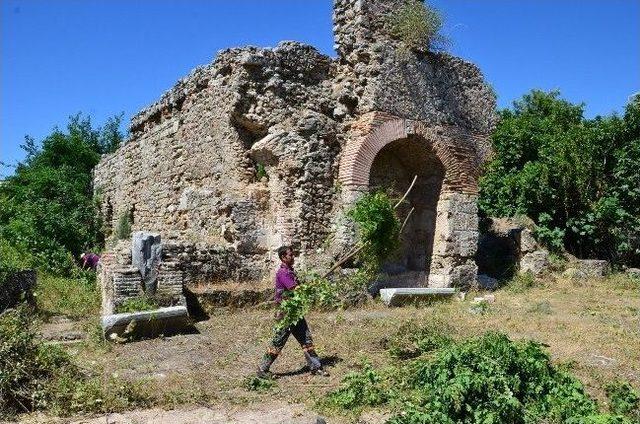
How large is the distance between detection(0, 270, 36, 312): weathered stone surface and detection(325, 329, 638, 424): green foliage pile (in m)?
5.89

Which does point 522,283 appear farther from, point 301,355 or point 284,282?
point 284,282

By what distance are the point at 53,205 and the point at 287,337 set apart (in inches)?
537

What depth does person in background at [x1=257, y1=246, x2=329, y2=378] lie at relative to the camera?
20.4 ft

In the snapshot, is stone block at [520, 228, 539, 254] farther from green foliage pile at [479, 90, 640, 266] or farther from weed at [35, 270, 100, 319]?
weed at [35, 270, 100, 319]

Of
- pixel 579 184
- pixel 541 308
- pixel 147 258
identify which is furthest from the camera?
pixel 579 184

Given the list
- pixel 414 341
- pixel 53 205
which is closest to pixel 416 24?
pixel 414 341

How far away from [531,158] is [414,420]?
43.5 ft

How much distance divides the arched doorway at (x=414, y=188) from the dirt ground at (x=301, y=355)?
1.87m

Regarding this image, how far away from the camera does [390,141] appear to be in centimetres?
1147

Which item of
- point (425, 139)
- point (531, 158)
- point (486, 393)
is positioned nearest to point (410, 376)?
point (486, 393)

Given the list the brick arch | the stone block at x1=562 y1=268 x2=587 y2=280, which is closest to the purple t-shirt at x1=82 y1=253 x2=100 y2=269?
the brick arch

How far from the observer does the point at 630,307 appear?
10.4m

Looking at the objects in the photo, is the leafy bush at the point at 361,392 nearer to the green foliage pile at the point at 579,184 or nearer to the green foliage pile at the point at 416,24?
the green foliage pile at the point at 416,24

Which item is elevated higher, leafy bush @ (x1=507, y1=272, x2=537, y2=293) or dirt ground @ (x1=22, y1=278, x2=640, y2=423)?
leafy bush @ (x1=507, y1=272, x2=537, y2=293)
